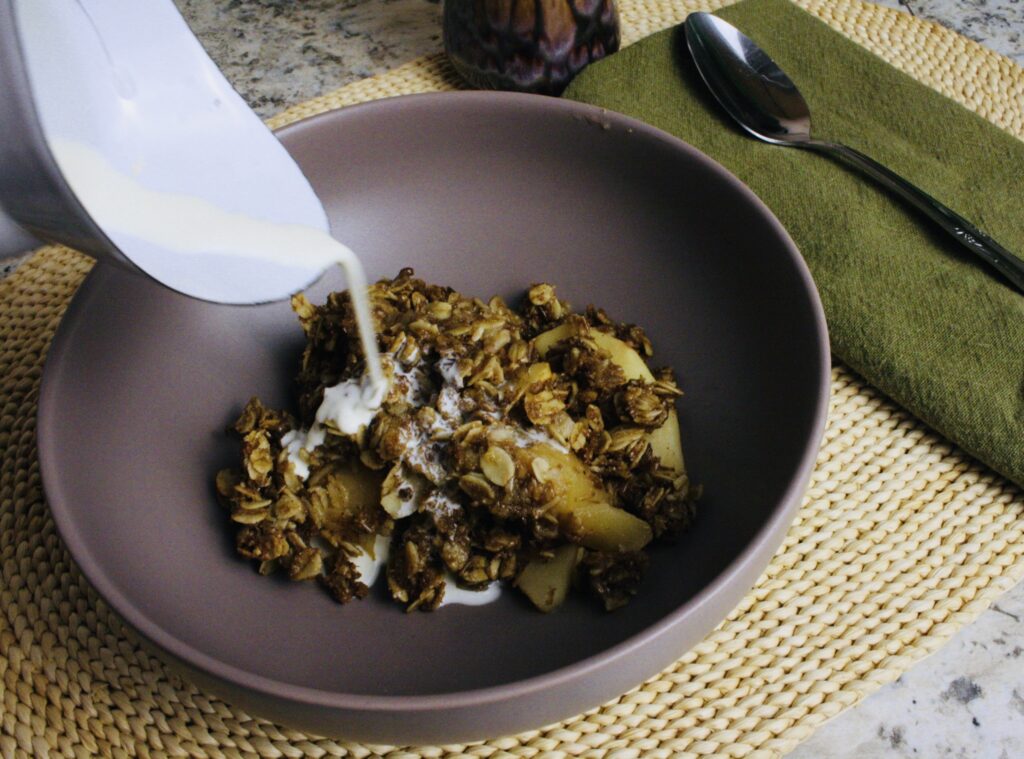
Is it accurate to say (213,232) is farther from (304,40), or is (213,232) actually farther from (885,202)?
(304,40)

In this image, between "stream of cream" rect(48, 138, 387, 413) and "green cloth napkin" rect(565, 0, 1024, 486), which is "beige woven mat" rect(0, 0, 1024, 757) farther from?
"stream of cream" rect(48, 138, 387, 413)

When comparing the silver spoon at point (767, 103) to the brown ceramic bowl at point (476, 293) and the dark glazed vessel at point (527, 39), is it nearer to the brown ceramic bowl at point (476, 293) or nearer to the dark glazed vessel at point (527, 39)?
the dark glazed vessel at point (527, 39)

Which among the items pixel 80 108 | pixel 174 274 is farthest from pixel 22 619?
pixel 80 108

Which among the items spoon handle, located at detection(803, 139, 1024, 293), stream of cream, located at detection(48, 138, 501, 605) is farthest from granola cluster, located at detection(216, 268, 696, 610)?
spoon handle, located at detection(803, 139, 1024, 293)

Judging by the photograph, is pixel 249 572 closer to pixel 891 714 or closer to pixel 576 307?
pixel 576 307

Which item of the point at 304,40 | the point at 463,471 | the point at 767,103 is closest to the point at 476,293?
the point at 463,471
